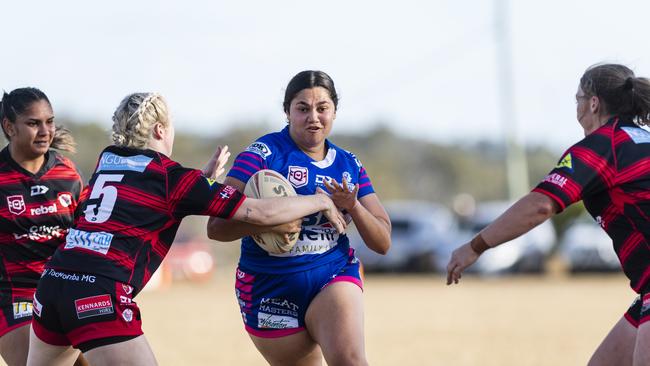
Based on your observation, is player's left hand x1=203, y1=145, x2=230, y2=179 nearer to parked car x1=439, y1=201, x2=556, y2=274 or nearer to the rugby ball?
the rugby ball

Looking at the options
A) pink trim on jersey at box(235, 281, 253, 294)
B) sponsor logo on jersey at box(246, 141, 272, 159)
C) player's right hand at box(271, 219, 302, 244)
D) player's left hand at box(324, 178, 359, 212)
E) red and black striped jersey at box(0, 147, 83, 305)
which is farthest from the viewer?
red and black striped jersey at box(0, 147, 83, 305)

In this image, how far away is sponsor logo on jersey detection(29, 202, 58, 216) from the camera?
6.17 meters

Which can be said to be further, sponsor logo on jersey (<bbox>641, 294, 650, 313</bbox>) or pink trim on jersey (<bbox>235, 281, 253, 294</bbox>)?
pink trim on jersey (<bbox>235, 281, 253, 294</bbox>)

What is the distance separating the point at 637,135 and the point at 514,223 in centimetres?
76

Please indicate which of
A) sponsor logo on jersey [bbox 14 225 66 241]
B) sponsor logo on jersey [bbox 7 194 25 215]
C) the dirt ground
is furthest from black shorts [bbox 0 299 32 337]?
the dirt ground

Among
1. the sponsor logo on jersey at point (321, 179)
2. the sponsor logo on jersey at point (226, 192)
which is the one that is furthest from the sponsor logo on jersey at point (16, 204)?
the sponsor logo on jersey at point (321, 179)

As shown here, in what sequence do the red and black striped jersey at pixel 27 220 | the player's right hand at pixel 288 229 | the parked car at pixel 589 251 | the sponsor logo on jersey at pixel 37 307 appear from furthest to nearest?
the parked car at pixel 589 251
the red and black striped jersey at pixel 27 220
the player's right hand at pixel 288 229
the sponsor logo on jersey at pixel 37 307

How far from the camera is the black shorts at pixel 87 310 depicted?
16.2ft

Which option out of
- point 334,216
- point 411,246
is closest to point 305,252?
point 334,216

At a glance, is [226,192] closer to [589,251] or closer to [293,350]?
[293,350]

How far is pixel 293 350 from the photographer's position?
593 centimetres

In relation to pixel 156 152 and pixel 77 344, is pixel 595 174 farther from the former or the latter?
pixel 77 344

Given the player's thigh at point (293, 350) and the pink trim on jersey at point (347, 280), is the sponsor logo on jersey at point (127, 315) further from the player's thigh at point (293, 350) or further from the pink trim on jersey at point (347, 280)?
the pink trim on jersey at point (347, 280)

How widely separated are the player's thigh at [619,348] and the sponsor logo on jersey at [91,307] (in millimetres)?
2558
